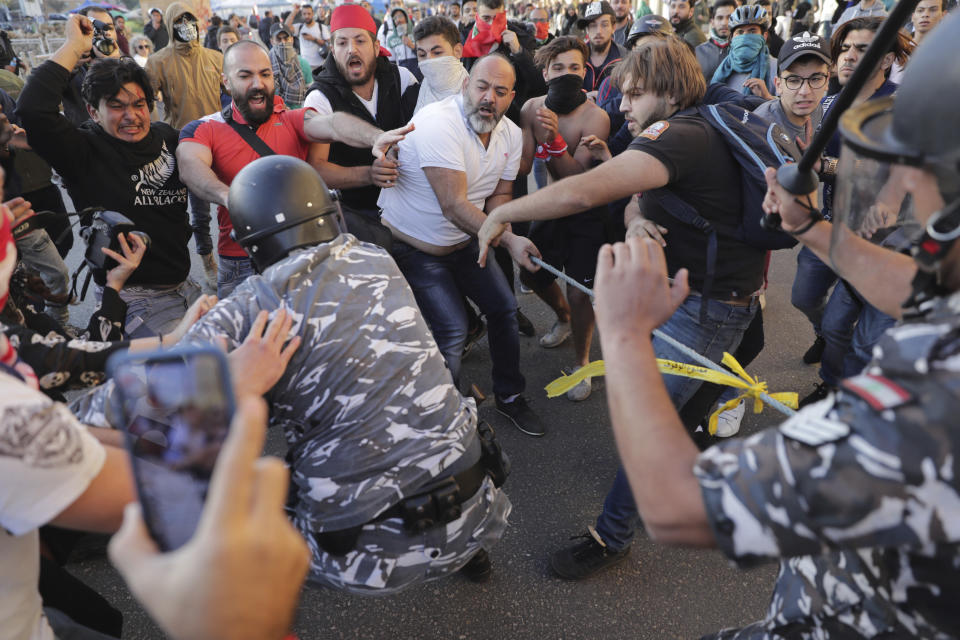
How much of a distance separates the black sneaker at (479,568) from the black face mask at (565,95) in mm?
2637

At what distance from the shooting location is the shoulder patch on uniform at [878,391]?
73 centimetres

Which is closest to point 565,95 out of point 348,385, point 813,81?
point 813,81

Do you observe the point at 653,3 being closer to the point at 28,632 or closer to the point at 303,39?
the point at 303,39

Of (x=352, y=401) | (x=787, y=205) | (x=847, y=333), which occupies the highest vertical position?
(x=787, y=205)

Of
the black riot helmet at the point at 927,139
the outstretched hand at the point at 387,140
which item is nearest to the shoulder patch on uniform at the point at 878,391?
the black riot helmet at the point at 927,139

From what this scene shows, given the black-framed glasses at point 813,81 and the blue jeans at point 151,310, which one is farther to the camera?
the black-framed glasses at point 813,81

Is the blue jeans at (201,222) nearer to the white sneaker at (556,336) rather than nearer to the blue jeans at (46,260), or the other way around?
the blue jeans at (46,260)

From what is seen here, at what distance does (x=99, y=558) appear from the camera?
8.48 ft

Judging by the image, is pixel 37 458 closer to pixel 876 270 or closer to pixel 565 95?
pixel 876 270

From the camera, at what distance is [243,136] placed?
3.24 metres

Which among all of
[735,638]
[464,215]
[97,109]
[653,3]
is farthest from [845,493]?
[653,3]

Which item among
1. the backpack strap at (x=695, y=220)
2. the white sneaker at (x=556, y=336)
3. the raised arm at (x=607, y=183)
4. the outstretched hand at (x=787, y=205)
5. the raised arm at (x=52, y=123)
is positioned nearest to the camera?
the outstretched hand at (x=787, y=205)

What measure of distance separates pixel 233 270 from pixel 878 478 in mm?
3279

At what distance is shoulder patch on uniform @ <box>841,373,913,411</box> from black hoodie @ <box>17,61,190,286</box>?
314 centimetres
